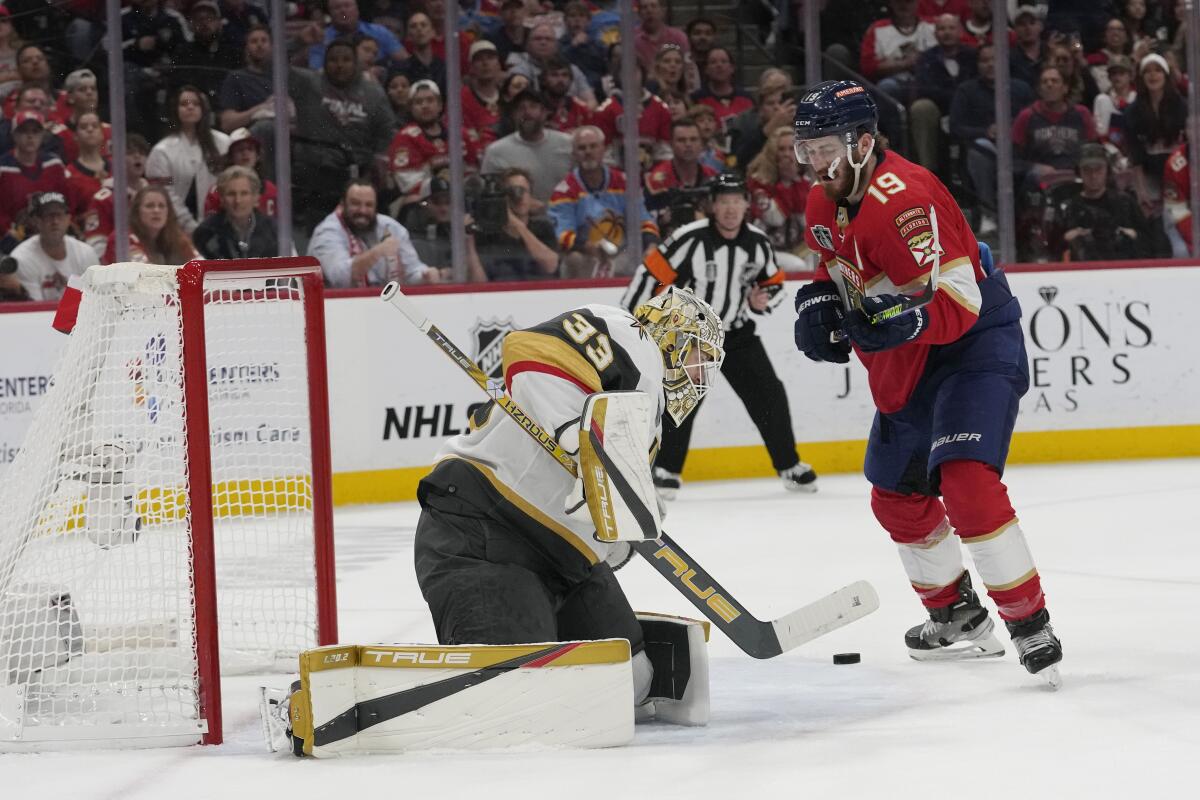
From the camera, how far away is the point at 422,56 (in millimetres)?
7176

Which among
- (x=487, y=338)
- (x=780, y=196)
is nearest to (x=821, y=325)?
(x=487, y=338)

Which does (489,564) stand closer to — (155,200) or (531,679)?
(531,679)

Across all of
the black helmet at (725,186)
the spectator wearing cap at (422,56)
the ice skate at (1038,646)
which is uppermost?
the spectator wearing cap at (422,56)

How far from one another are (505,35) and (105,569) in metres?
4.47

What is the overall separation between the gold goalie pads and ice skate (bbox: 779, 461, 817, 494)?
3961 mm

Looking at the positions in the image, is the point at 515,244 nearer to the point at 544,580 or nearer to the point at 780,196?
the point at 780,196

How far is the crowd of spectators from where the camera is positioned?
6.72 metres

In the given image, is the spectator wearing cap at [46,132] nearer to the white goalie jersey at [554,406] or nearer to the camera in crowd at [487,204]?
the camera in crowd at [487,204]

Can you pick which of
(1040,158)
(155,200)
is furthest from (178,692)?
(1040,158)

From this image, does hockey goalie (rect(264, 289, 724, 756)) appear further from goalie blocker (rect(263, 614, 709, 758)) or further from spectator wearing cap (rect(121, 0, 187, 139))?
spectator wearing cap (rect(121, 0, 187, 139))

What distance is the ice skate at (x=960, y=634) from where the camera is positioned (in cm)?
357

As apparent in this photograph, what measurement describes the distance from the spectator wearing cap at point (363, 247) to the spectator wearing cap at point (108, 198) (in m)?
0.73

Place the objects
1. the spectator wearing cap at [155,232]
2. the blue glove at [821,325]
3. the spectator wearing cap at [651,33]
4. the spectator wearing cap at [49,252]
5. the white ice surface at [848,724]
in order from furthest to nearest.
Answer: the spectator wearing cap at [651,33] < the spectator wearing cap at [155,232] < the spectator wearing cap at [49,252] < the blue glove at [821,325] < the white ice surface at [848,724]

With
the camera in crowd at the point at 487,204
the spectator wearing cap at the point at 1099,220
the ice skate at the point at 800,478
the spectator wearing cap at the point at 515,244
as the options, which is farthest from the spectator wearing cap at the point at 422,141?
the spectator wearing cap at the point at 1099,220
